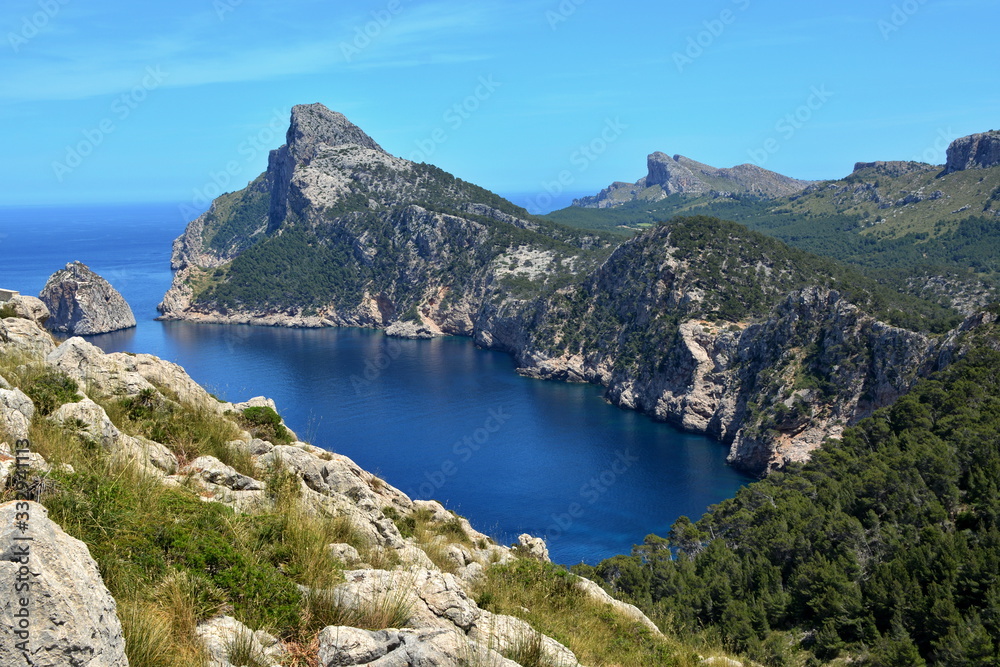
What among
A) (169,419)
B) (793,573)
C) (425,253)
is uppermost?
(425,253)

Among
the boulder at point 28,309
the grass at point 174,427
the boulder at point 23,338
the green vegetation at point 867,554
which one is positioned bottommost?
the green vegetation at point 867,554

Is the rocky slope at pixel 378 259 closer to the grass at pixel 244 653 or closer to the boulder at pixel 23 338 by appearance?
the boulder at pixel 23 338

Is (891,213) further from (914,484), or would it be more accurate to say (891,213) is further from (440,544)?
(440,544)

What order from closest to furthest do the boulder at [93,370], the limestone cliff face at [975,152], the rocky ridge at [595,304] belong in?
the boulder at [93,370] → the rocky ridge at [595,304] → the limestone cliff face at [975,152]

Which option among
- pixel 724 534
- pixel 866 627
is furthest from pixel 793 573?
pixel 724 534

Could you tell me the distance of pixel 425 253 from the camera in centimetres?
14712

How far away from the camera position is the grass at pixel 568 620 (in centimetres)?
1012

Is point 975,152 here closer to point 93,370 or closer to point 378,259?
point 378,259

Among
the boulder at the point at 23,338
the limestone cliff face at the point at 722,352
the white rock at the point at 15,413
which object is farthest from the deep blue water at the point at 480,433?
the white rock at the point at 15,413

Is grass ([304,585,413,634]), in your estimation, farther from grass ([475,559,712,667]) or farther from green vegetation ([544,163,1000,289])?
green vegetation ([544,163,1000,289])

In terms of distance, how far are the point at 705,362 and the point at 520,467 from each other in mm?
27305

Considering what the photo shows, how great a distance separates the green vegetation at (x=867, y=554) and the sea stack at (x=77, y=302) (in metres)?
108

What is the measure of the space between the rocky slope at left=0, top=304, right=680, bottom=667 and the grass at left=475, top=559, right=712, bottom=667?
0.24 metres

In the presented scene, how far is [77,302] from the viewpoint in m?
118
